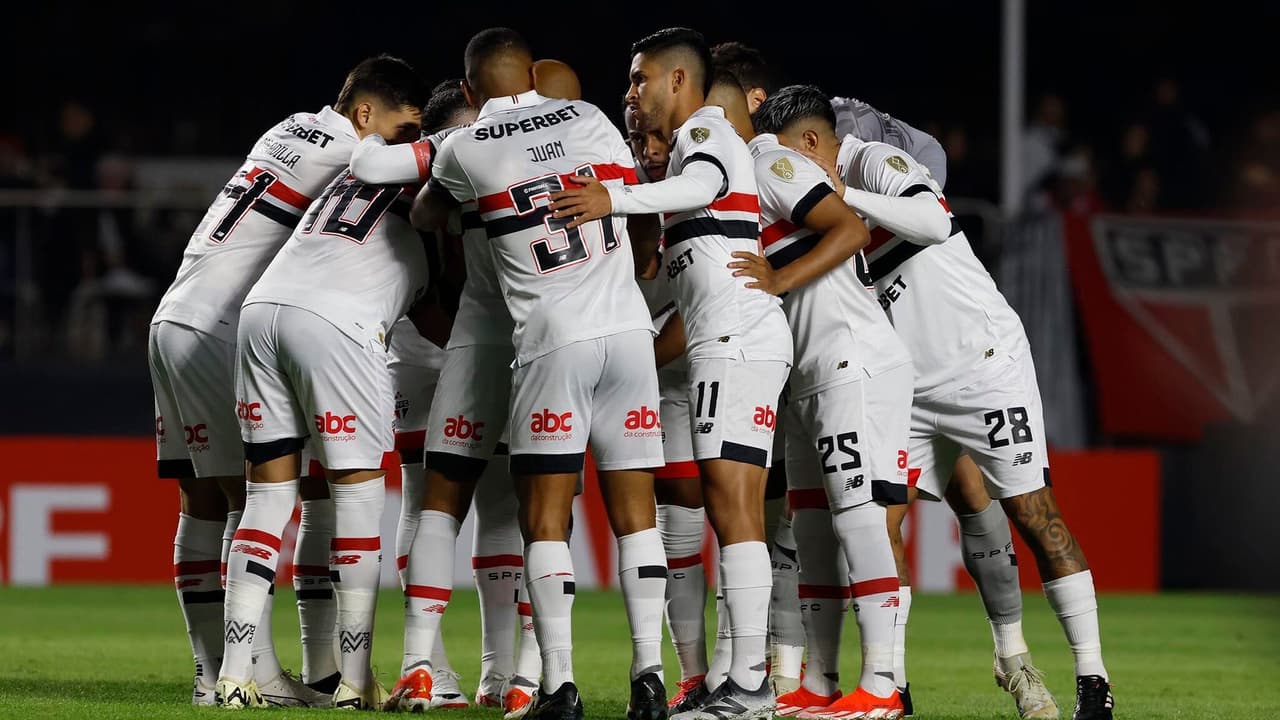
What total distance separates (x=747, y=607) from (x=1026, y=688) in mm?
1418

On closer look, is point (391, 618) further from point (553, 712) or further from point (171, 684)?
point (553, 712)

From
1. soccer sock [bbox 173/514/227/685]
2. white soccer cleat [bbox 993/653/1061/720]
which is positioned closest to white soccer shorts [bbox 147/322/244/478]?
soccer sock [bbox 173/514/227/685]

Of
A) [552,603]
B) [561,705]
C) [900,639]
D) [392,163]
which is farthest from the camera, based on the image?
[900,639]

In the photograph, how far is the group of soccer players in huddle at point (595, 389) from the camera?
541 cm

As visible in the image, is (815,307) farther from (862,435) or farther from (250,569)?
(250,569)

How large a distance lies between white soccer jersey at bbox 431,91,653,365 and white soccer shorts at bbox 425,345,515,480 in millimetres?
369

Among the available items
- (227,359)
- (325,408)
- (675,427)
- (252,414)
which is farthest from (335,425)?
(675,427)

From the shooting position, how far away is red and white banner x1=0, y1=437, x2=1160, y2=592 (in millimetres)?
11883

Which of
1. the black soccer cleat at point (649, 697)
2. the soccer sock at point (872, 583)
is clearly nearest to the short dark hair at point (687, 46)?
the soccer sock at point (872, 583)

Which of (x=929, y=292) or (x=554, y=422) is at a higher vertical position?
(x=929, y=292)

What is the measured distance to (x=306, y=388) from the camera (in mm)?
5727

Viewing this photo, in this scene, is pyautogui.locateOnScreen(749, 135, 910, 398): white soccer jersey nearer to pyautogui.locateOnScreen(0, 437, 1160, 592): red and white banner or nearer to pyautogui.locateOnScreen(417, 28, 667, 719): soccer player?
pyautogui.locateOnScreen(417, 28, 667, 719): soccer player

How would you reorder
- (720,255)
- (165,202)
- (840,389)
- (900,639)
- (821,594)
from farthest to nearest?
(165,202) → (821,594) → (900,639) → (840,389) → (720,255)

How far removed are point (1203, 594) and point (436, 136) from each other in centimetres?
861
